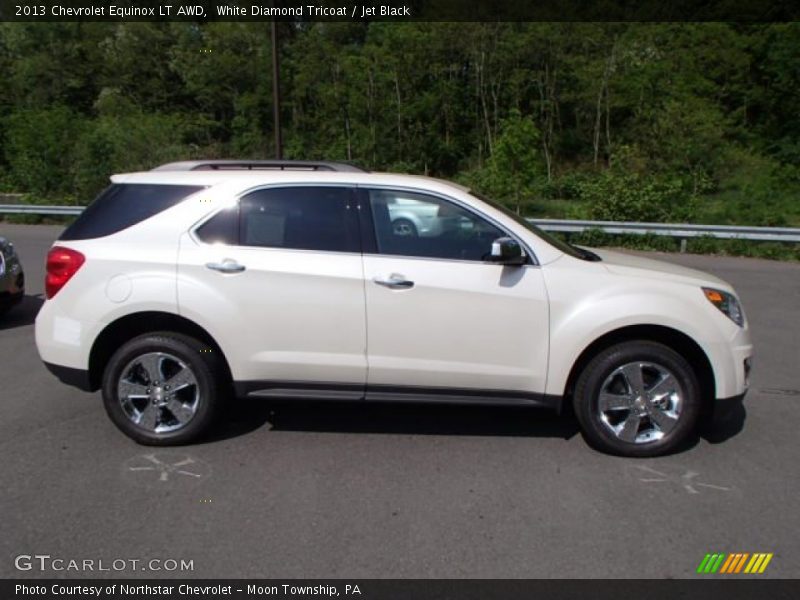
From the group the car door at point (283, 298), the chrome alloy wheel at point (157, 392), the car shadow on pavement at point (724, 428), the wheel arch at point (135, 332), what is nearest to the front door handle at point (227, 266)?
the car door at point (283, 298)

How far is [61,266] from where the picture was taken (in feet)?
14.1

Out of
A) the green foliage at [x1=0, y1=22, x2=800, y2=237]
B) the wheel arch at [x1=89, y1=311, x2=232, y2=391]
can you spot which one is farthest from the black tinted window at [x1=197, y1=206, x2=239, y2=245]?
the green foliage at [x1=0, y1=22, x2=800, y2=237]

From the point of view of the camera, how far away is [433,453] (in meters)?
4.30

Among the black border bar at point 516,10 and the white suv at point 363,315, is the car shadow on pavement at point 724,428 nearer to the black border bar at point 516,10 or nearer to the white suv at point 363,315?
the white suv at point 363,315

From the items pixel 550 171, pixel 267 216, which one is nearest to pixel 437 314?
pixel 267 216

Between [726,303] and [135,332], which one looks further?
[135,332]

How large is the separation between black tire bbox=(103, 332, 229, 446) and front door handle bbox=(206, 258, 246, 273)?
19.1 inches

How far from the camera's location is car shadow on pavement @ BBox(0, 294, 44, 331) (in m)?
7.63

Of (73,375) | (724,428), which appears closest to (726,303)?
(724,428)

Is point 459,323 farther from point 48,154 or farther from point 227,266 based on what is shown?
point 48,154

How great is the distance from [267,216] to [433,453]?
181 cm

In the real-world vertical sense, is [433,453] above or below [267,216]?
below

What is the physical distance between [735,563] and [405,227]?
2519 mm
